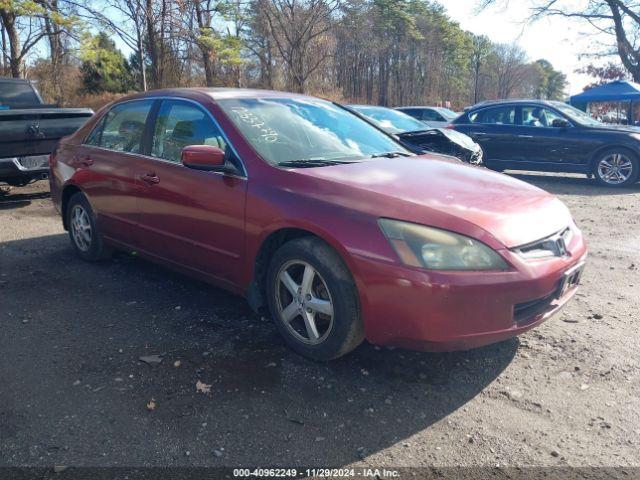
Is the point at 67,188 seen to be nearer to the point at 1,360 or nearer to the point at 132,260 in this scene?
the point at 132,260

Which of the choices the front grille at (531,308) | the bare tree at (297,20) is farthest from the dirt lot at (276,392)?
the bare tree at (297,20)

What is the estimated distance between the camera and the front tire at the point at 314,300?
9.95ft

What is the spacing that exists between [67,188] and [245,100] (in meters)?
2.34

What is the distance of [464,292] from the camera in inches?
109

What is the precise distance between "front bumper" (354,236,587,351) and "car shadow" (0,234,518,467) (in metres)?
0.35

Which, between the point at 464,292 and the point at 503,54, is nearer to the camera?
the point at 464,292

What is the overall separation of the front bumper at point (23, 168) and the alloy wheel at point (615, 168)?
373 inches

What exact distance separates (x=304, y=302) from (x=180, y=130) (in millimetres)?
1833

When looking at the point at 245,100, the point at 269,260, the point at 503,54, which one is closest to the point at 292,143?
the point at 245,100

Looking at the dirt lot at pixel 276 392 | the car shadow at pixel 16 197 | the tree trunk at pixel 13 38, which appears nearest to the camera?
the dirt lot at pixel 276 392

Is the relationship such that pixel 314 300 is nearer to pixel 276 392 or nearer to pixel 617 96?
pixel 276 392

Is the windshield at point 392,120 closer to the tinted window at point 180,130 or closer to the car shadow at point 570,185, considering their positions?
the car shadow at point 570,185

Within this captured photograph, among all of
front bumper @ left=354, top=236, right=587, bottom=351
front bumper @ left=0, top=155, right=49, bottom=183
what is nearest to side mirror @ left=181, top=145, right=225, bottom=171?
front bumper @ left=354, top=236, right=587, bottom=351

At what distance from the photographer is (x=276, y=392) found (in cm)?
299
